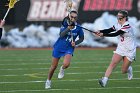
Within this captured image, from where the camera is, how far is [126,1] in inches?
1080

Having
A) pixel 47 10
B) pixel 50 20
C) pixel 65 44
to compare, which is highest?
pixel 65 44

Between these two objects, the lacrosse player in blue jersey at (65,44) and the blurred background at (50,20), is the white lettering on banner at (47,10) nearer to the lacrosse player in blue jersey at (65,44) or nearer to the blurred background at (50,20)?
the blurred background at (50,20)

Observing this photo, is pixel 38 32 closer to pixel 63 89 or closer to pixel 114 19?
pixel 114 19

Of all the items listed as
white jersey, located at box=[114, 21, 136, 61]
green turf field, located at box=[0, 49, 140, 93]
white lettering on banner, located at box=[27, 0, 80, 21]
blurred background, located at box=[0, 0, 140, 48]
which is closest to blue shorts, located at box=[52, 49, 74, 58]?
green turf field, located at box=[0, 49, 140, 93]

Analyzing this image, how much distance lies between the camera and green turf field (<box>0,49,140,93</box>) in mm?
12398

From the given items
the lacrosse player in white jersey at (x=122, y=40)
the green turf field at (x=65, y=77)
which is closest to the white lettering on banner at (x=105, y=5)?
the green turf field at (x=65, y=77)

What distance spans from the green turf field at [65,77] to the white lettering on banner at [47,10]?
15.7 ft

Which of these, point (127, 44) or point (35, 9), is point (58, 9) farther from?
point (127, 44)

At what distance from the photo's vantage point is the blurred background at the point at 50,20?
26781 millimetres

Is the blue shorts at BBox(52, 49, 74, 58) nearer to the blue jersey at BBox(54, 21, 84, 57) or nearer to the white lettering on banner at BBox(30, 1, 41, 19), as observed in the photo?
the blue jersey at BBox(54, 21, 84, 57)

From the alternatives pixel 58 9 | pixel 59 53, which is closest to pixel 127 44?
pixel 59 53

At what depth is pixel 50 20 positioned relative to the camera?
2719 cm

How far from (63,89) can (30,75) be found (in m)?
3.21

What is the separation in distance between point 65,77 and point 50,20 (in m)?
12.4
